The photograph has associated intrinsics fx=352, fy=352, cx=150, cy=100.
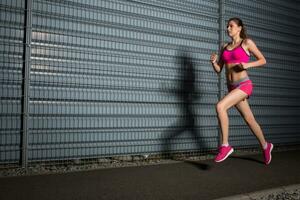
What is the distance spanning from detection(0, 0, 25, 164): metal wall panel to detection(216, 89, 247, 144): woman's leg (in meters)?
2.66

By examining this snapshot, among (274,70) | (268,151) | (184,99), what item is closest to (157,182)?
(268,151)

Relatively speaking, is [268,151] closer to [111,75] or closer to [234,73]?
[234,73]

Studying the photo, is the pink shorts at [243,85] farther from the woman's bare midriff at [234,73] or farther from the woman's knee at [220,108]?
the woman's knee at [220,108]

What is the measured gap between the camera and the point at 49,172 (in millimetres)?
4609

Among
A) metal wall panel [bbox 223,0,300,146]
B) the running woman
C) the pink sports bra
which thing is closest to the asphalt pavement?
the running woman

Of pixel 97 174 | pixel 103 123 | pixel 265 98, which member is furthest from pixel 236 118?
pixel 97 174

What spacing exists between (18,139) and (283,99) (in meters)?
5.94

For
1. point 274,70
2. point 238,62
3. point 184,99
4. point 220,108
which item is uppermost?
point 274,70

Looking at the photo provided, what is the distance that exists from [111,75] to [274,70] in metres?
4.19

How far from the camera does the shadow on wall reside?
624 cm

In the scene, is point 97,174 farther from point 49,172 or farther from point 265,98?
point 265,98

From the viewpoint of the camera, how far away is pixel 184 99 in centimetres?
640

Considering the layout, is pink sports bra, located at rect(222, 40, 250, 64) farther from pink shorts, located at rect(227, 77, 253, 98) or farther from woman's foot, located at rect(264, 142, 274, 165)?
woman's foot, located at rect(264, 142, 274, 165)

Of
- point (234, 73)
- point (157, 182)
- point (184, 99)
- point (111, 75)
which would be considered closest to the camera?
point (157, 182)
